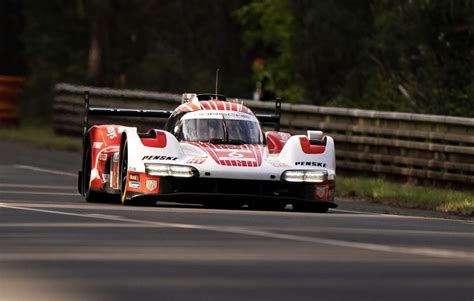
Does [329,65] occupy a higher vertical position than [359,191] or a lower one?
higher

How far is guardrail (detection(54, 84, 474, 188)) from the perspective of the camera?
26828 millimetres

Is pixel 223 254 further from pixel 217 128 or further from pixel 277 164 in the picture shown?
pixel 217 128

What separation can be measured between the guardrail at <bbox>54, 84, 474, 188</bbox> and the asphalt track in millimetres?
6538

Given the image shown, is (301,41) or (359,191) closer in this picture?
(359,191)

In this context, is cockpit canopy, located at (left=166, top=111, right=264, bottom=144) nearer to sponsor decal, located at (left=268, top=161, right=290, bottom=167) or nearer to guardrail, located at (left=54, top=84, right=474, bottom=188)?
sponsor decal, located at (left=268, top=161, right=290, bottom=167)

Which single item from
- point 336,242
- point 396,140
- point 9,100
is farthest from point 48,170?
A: point 336,242

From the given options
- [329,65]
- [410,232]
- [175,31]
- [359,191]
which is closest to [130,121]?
[329,65]

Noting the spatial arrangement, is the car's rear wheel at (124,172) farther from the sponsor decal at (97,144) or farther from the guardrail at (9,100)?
the guardrail at (9,100)

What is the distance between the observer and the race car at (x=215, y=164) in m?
20.3

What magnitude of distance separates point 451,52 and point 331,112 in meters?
2.99

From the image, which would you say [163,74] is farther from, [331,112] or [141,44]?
[331,112]

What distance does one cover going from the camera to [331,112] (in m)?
31.3

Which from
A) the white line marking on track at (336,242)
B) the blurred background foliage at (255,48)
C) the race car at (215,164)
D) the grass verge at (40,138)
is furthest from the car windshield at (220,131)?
the grass verge at (40,138)

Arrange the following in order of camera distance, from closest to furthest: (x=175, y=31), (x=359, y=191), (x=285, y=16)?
(x=359, y=191) → (x=285, y=16) → (x=175, y=31)
